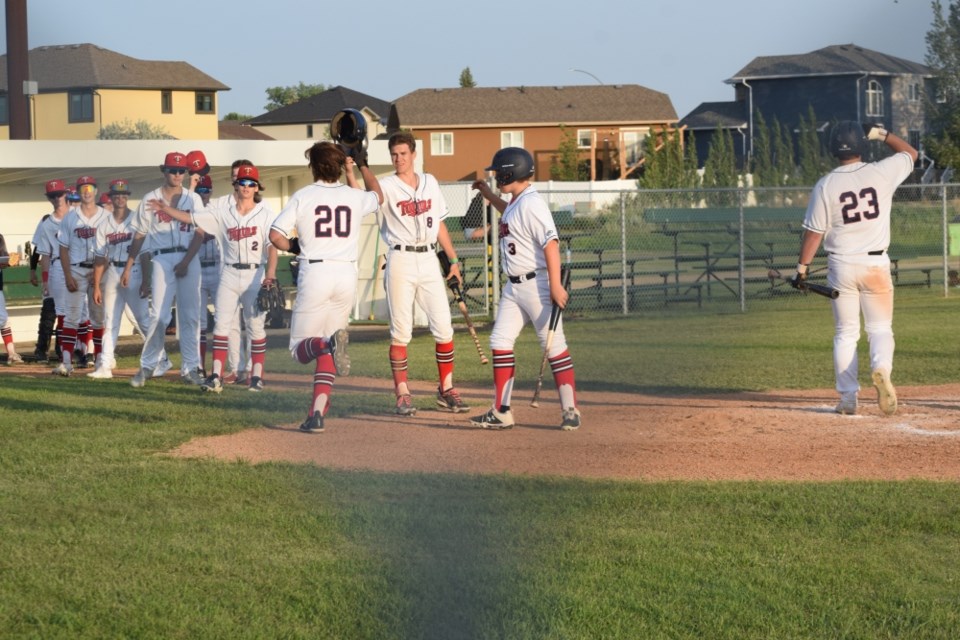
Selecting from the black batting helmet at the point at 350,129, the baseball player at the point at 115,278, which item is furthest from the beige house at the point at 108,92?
the baseball player at the point at 115,278

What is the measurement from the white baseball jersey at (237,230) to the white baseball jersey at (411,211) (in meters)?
1.59

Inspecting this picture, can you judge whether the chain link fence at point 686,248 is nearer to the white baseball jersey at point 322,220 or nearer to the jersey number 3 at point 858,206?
the jersey number 3 at point 858,206

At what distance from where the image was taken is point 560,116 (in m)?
4.80

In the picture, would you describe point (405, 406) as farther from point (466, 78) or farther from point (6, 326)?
point (6, 326)

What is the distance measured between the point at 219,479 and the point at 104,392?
4603 millimetres

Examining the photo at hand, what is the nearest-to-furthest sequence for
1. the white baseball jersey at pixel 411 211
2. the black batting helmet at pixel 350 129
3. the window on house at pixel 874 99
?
the window on house at pixel 874 99
the black batting helmet at pixel 350 129
the white baseball jersey at pixel 411 211

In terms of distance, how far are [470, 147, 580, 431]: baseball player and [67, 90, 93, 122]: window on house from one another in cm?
477

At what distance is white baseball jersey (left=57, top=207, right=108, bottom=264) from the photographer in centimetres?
1241

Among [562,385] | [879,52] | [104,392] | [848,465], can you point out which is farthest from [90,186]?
[879,52]

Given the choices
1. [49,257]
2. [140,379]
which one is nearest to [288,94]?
[140,379]

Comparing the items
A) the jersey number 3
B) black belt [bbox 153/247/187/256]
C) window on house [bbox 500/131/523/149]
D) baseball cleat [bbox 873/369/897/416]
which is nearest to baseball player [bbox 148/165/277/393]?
black belt [bbox 153/247/187/256]

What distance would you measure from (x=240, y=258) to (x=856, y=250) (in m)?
4.81

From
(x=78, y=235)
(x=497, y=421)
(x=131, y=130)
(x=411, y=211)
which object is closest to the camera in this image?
(x=131, y=130)

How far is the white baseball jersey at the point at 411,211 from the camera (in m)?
8.78
